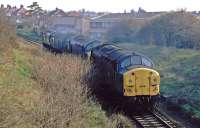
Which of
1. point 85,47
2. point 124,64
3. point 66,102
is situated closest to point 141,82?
point 124,64

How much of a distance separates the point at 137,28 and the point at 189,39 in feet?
54.7

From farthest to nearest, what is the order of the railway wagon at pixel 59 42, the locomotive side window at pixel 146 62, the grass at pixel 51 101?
the railway wagon at pixel 59 42
the locomotive side window at pixel 146 62
the grass at pixel 51 101

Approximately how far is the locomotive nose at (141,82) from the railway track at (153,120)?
1.02 m

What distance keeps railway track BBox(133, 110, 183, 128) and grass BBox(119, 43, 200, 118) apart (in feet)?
6.22

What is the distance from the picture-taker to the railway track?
1880 centimetres

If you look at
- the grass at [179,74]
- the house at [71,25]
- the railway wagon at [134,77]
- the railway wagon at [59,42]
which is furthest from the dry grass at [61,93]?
the house at [71,25]

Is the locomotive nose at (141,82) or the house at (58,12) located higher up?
the house at (58,12)

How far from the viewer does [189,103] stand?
2361 centimetres

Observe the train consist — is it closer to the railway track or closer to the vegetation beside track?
the railway track

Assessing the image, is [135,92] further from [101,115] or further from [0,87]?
[0,87]

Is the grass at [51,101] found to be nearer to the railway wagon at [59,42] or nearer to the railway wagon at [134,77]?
the railway wagon at [134,77]

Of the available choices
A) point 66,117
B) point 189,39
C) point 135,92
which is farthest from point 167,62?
point 66,117

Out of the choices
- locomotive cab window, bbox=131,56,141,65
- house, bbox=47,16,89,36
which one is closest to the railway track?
locomotive cab window, bbox=131,56,141,65

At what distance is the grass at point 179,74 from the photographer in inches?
988
